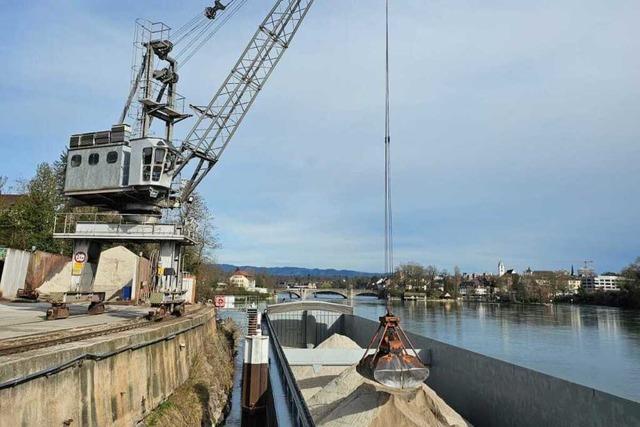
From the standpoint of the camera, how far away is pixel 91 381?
7781mm

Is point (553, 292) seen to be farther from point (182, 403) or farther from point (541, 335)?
point (182, 403)

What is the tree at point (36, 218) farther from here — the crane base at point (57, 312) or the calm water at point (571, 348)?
the calm water at point (571, 348)

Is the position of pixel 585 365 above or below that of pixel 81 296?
below

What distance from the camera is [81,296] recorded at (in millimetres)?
16719

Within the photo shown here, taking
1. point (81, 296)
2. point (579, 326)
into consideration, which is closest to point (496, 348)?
point (579, 326)

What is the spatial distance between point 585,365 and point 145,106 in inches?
1226

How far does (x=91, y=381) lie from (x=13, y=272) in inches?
754

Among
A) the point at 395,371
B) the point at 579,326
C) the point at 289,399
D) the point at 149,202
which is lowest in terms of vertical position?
the point at 579,326

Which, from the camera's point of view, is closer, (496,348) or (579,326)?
(496,348)

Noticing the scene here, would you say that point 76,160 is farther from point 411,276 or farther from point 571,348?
point 411,276

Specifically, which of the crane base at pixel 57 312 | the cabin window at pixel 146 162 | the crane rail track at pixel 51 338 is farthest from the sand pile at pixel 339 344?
the cabin window at pixel 146 162

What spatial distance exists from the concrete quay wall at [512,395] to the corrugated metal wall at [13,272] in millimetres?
19796

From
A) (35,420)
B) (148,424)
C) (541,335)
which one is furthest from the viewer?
(541,335)

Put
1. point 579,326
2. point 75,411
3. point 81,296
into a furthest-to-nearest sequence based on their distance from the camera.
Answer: point 579,326, point 81,296, point 75,411
